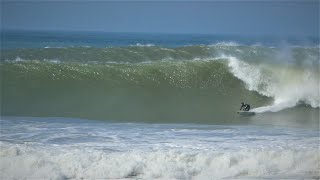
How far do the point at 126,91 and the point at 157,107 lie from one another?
1165 mm

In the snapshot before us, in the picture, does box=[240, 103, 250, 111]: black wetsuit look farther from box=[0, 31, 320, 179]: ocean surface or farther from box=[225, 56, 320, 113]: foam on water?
box=[225, 56, 320, 113]: foam on water

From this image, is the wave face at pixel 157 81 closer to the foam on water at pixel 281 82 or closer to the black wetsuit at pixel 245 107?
the foam on water at pixel 281 82

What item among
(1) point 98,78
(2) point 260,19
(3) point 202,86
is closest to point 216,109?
(3) point 202,86

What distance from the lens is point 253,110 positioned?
9.64 m

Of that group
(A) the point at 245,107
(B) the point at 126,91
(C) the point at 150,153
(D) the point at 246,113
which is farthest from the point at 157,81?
(C) the point at 150,153

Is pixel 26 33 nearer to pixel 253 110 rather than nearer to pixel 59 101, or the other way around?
pixel 59 101

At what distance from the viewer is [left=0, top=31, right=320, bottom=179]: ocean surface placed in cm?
564

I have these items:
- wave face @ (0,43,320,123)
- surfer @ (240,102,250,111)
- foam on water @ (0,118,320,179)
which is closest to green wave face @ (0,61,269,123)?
wave face @ (0,43,320,123)

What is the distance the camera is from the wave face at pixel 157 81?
9.33 meters

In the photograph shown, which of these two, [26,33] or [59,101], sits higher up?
[26,33]

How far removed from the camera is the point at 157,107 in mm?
9680

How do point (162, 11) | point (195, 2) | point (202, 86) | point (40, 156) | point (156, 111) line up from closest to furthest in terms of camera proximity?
point (40, 156) → point (156, 111) → point (202, 86) → point (195, 2) → point (162, 11)

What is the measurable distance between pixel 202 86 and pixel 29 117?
167 inches

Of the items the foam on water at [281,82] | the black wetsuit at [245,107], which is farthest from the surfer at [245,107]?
the foam on water at [281,82]
